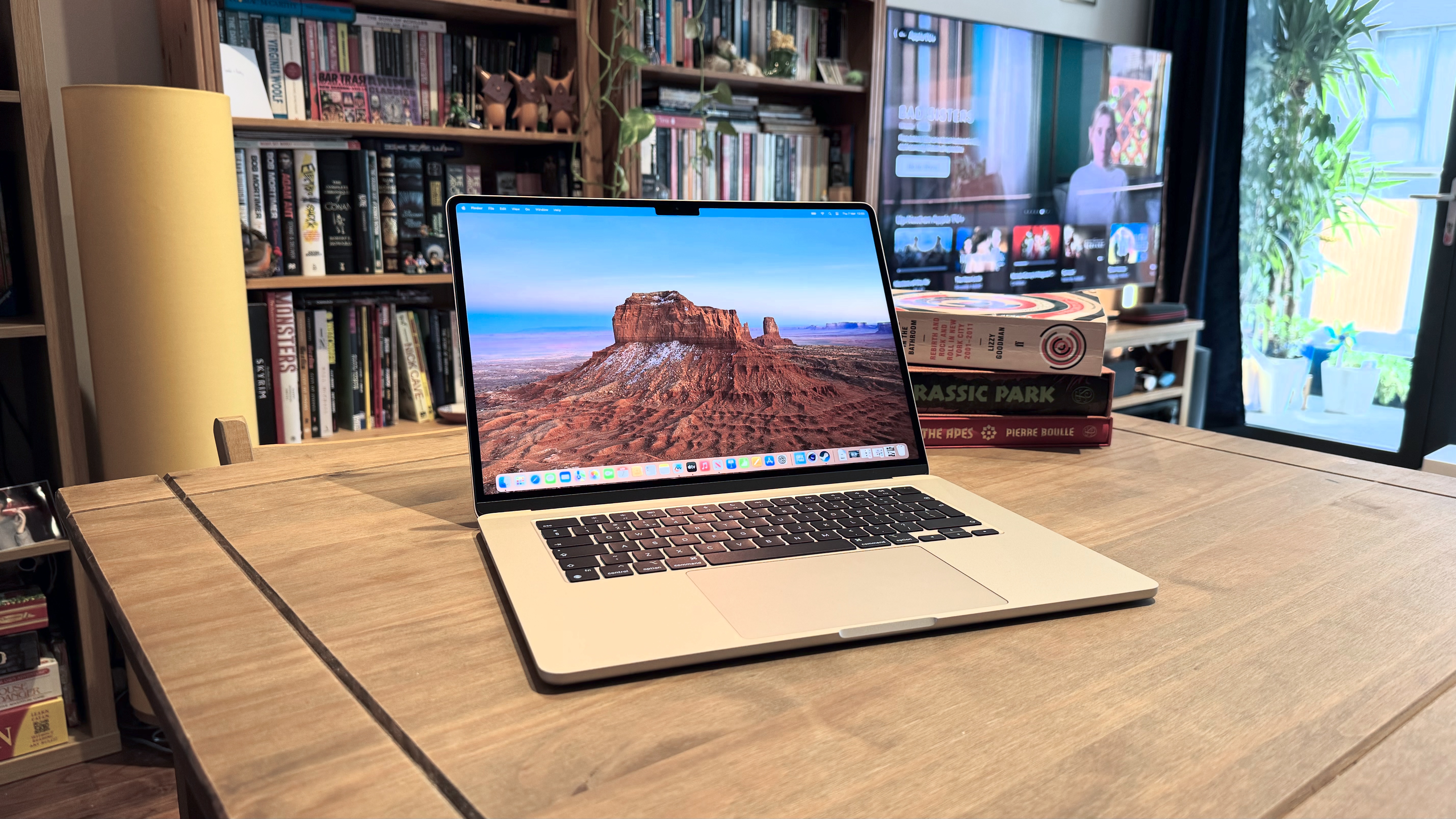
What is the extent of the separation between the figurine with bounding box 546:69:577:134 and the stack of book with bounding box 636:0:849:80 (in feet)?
0.67

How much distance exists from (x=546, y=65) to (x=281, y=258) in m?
0.79

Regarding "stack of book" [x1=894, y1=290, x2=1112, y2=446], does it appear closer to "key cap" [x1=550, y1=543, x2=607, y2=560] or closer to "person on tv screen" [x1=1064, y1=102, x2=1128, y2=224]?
"key cap" [x1=550, y1=543, x2=607, y2=560]

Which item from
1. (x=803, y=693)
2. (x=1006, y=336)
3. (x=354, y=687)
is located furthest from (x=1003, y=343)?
(x=354, y=687)

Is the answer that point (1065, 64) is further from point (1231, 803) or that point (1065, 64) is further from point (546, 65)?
point (1231, 803)

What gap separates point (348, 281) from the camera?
2.01 m

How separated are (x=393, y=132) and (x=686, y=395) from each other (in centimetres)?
150

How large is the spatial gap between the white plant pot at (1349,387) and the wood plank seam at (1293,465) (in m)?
3.07

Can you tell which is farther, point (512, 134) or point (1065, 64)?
point (1065, 64)

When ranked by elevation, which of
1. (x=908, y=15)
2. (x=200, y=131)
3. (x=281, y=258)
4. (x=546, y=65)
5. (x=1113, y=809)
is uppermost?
(x=908, y=15)

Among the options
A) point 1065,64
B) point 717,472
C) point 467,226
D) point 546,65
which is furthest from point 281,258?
point 1065,64

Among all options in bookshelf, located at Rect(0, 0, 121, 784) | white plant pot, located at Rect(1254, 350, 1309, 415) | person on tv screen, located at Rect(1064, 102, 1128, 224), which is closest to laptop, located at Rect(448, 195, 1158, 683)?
bookshelf, located at Rect(0, 0, 121, 784)

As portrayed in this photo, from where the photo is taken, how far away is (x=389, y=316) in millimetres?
2125

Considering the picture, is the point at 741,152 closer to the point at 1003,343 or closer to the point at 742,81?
the point at 742,81

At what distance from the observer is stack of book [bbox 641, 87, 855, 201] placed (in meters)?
2.44
